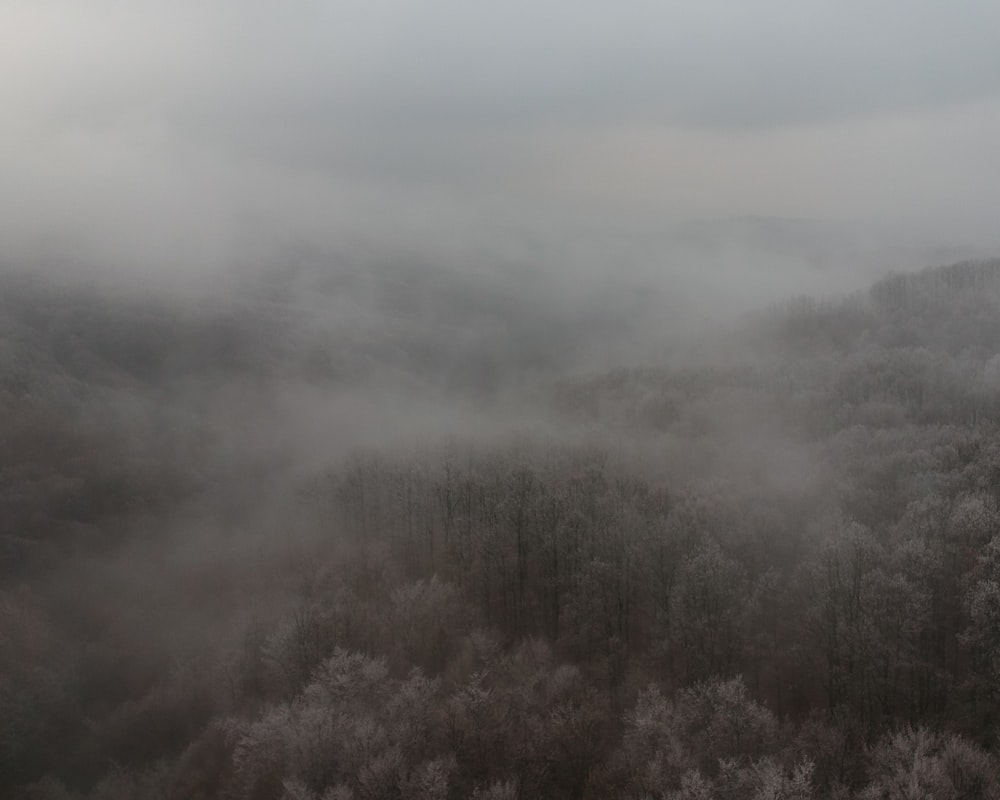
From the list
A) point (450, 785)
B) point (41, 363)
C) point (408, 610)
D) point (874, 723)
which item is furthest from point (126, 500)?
point (874, 723)

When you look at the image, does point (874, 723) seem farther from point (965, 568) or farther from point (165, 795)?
point (165, 795)

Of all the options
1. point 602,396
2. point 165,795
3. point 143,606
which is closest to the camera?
point 165,795

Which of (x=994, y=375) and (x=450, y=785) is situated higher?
(x=994, y=375)

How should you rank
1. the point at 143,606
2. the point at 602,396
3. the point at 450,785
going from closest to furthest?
1. the point at 450,785
2. the point at 143,606
3. the point at 602,396

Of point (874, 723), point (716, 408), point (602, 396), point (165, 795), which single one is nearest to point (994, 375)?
point (716, 408)

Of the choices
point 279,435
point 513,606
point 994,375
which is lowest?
point 513,606

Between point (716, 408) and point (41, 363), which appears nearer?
point (716, 408)
